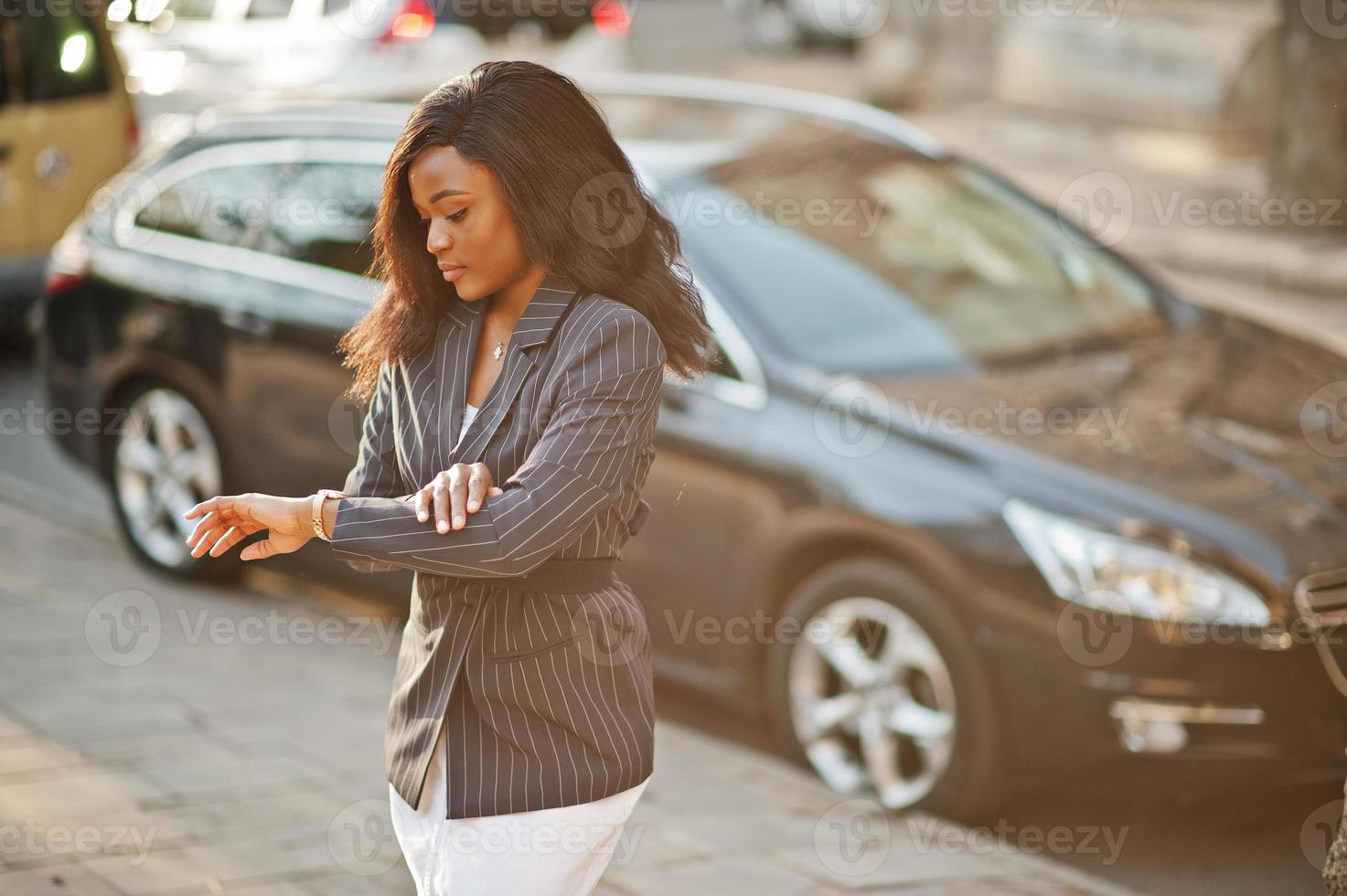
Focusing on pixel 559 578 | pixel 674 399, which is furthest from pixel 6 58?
pixel 559 578

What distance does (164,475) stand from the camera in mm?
6379

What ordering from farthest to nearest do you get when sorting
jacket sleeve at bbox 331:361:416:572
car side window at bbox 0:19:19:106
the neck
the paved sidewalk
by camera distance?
1. car side window at bbox 0:19:19:106
2. the paved sidewalk
3. jacket sleeve at bbox 331:361:416:572
4. the neck

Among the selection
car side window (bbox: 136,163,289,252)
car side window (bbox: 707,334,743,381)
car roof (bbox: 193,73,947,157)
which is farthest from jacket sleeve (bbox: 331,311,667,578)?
car side window (bbox: 136,163,289,252)

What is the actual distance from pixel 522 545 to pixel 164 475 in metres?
4.44

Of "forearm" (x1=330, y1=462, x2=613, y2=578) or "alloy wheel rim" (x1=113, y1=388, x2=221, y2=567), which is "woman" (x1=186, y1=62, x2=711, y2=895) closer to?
"forearm" (x1=330, y1=462, x2=613, y2=578)

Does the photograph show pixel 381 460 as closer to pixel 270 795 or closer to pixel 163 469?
pixel 270 795

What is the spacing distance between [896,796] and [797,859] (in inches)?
22.2

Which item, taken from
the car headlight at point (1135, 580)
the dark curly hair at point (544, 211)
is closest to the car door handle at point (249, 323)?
the car headlight at point (1135, 580)

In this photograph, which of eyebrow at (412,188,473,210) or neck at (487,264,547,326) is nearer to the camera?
eyebrow at (412,188,473,210)

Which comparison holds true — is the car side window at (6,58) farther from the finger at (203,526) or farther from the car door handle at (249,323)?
the finger at (203,526)

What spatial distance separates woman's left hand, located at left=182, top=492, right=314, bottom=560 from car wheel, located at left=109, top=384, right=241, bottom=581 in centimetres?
400

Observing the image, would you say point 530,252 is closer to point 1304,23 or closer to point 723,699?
point 723,699

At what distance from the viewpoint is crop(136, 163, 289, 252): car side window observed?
6.30 metres

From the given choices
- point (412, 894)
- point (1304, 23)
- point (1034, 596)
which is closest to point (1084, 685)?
point (1034, 596)
